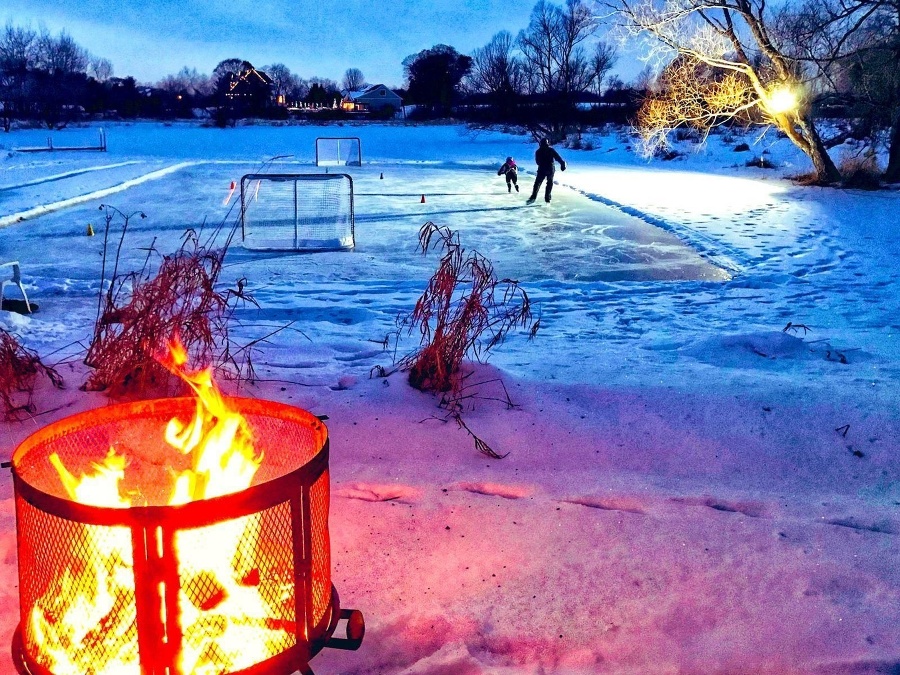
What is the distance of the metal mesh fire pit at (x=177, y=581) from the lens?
1.87m

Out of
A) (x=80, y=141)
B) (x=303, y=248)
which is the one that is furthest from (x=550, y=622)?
(x=80, y=141)

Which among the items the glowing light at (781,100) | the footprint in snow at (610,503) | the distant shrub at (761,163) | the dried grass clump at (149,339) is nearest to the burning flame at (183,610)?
the footprint in snow at (610,503)

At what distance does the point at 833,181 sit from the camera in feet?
63.5

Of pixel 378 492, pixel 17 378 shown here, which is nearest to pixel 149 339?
pixel 17 378

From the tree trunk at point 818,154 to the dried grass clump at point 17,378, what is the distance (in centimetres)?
1884

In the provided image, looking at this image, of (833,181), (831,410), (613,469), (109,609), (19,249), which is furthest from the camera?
(833,181)

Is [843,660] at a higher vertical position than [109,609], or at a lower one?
lower

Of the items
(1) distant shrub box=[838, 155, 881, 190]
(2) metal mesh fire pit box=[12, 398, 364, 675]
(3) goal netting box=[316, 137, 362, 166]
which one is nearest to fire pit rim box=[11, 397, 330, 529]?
(2) metal mesh fire pit box=[12, 398, 364, 675]

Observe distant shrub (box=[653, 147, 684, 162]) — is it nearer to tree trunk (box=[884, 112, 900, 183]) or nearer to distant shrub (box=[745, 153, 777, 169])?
distant shrub (box=[745, 153, 777, 169])

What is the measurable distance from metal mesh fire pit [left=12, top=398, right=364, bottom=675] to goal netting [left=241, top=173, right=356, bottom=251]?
561cm

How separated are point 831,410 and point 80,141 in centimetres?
4230

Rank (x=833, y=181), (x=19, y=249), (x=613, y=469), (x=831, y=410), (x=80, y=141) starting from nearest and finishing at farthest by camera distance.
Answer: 1. (x=613, y=469)
2. (x=831, y=410)
3. (x=19, y=249)
4. (x=833, y=181)
5. (x=80, y=141)

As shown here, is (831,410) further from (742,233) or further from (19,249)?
(19,249)

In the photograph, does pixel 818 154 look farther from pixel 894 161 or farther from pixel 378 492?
pixel 378 492
